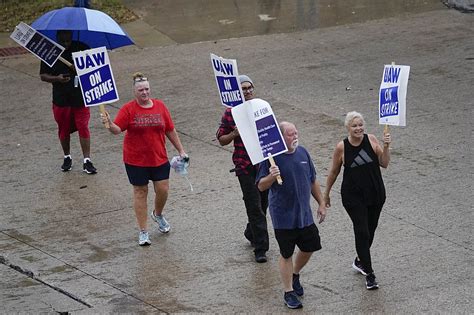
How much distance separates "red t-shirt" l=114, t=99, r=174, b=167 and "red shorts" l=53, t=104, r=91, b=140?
2.33m

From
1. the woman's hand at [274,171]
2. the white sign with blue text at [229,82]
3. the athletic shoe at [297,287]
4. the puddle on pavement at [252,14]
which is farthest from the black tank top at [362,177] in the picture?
the puddle on pavement at [252,14]

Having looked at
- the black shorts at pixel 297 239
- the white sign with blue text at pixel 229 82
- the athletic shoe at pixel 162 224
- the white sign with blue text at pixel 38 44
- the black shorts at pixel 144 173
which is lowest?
the athletic shoe at pixel 162 224

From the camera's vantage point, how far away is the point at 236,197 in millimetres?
10625

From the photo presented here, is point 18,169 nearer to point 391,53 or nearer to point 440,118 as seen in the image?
point 440,118

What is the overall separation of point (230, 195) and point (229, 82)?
2.15m

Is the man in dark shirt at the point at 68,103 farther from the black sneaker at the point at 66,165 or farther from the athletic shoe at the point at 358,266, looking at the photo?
the athletic shoe at the point at 358,266

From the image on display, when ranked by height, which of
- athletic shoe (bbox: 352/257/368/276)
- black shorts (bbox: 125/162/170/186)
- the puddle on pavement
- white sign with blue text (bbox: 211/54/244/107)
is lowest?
the puddle on pavement

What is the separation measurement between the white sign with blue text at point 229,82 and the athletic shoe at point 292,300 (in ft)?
5.91

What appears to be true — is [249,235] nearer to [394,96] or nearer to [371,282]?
[371,282]

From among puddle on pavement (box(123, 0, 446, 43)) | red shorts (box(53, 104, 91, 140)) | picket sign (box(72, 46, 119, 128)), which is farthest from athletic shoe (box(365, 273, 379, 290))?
puddle on pavement (box(123, 0, 446, 43))

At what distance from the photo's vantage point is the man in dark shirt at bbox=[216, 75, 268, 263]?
352 inches

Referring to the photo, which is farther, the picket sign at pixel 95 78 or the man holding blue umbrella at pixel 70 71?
the man holding blue umbrella at pixel 70 71

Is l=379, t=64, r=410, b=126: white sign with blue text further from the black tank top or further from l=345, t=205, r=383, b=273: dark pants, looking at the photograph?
l=345, t=205, r=383, b=273: dark pants

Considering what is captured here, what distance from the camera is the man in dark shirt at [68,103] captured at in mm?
11555
